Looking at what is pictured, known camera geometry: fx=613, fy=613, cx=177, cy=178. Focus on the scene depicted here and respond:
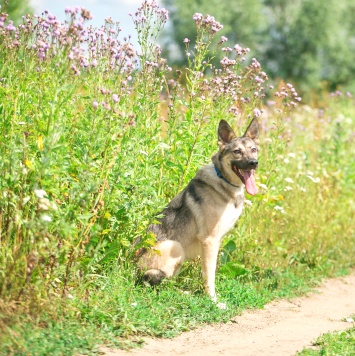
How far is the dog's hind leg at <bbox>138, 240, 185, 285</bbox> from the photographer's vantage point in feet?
21.7

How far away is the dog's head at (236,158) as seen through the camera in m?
6.72

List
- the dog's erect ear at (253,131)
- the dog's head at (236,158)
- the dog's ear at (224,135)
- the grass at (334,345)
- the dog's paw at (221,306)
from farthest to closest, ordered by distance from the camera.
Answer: the dog's erect ear at (253,131)
the dog's ear at (224,135)
the dog's head at (236,158)
the dog's paw at (221,306)
the grass at (334,345)

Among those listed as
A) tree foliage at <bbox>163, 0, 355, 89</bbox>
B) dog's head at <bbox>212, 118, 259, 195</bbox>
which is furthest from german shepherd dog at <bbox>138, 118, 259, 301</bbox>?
tree foliage at <bbox>163, 0, 355, 89</bbox>

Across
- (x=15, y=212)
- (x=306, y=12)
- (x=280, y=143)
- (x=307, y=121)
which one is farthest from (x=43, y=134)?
(x=306, y=12)

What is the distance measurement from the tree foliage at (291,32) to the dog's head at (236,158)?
29714mm

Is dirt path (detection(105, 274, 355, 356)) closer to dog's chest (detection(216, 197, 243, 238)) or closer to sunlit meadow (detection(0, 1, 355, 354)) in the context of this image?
sunlit meadow (detection(0, 1, 355, 354))

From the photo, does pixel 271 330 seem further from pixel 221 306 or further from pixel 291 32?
pixel 291 32

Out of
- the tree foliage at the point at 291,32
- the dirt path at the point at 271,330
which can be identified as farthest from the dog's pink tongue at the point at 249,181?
the tree foliage at the point at 291,32

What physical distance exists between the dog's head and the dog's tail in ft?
4.32

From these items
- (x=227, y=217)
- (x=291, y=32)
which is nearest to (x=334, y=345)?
(x=227, y=217)

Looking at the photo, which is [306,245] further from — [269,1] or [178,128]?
[269,1]

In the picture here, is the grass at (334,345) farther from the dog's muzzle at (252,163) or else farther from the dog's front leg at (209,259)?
the dog's muzzle at (252,163)

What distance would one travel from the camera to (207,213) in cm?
684

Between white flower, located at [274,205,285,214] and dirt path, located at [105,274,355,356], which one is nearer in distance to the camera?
dirt path, located at [105,274,355,356]
